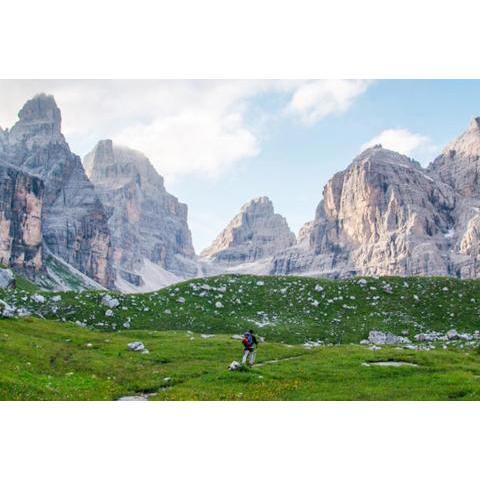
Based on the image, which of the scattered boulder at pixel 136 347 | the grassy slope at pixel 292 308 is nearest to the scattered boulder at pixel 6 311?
the grassy slope at pixel 292 308

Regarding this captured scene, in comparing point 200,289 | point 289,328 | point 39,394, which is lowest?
point 39,394

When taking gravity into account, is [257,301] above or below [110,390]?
above

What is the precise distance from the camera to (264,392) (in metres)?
24.9

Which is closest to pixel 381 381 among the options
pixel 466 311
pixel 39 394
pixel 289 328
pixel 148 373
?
pixel 148 373

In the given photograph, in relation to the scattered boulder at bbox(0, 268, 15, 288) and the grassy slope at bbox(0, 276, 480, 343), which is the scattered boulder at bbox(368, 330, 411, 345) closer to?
the grassy slope at bbox(0, 276, 480, 343)

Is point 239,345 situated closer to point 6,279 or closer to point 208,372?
point 208,372

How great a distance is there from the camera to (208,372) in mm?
30516

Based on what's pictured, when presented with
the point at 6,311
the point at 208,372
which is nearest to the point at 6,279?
the point at 6,311

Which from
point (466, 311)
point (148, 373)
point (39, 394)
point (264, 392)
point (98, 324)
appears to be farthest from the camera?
point (466, 311)

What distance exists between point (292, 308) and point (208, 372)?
3553 cm

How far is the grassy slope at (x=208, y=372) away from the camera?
24.4 metres

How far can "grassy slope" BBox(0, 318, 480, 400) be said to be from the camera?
2436 cm

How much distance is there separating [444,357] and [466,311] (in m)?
31.1

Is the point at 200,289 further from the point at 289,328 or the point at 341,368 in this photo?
the point at 341,368
